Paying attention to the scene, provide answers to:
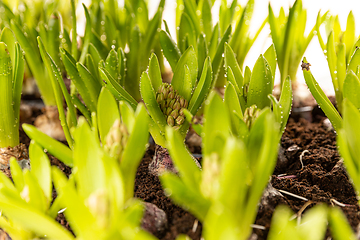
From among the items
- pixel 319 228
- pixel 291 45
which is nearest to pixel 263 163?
pixel 319 228

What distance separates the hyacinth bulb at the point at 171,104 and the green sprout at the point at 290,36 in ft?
2.00

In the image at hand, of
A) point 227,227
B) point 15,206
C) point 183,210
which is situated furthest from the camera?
point 183,210

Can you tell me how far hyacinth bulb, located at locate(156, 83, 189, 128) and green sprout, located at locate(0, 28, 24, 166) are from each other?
1.35 feet

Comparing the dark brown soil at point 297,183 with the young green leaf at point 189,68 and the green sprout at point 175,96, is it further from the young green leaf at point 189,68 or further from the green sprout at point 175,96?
the young green leaf at point 189,68

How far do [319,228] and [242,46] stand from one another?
1019 mm

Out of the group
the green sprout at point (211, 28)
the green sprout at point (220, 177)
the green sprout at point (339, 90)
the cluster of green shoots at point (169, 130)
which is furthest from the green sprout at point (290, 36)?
the green sprout at point (220, 177)

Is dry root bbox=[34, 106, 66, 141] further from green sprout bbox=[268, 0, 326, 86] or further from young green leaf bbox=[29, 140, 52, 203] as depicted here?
green sprout bbox=[268, 0, 326, 86]

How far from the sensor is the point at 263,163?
536mm

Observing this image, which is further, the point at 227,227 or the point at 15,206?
Result: the point at 15,206

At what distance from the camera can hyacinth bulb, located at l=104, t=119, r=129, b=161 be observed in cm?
64

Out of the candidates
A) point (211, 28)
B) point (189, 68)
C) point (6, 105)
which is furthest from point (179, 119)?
point (211, 28)

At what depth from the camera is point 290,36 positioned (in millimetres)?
1257

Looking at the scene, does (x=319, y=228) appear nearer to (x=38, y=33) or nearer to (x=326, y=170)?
(x=326, y=170)

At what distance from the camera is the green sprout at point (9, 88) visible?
0.86 m
